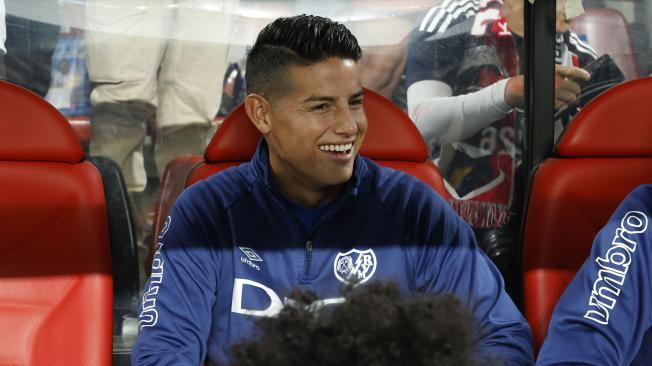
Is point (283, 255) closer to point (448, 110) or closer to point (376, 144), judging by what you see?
point (376, 144)

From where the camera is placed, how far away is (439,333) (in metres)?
0.80

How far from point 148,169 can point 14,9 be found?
578mm

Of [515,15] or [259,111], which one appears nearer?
[259,111]

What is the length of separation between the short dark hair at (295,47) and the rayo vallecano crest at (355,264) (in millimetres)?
375

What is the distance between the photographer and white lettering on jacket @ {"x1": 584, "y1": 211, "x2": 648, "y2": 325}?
5.24 ft

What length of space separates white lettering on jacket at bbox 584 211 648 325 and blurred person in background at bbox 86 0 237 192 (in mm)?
1207

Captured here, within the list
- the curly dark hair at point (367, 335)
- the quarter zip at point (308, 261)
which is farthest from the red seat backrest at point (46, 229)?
the curly dark hair at point (367, 335)

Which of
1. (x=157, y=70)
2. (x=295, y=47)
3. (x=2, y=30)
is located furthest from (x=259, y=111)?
(x=2, y=30)

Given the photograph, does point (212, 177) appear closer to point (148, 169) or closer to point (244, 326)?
point (244, 326)

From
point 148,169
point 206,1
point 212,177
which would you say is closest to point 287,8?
point 206,1

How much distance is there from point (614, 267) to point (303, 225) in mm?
624

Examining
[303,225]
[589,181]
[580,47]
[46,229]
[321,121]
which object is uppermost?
[580,47]

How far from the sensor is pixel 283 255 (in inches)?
70.4

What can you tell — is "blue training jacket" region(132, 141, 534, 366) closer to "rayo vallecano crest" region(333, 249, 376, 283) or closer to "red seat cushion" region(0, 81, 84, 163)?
"rayo vallecano crest" region(333, 249, 376, 283)
